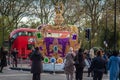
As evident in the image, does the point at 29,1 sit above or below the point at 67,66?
above

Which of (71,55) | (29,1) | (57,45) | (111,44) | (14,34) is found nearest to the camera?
(71,55)

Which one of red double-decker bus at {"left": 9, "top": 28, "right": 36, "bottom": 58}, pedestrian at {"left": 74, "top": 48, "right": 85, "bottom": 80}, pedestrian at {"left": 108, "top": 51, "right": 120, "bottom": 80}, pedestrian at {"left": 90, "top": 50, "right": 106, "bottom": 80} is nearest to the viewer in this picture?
pedestrian at {"left": 108, "top": 51, "right": 120, "bottom": 80}

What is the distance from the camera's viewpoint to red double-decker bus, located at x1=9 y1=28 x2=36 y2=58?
176 feet

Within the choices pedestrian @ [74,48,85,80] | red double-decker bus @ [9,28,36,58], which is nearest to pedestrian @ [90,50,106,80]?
pedestrian @ [74,48,85,80]

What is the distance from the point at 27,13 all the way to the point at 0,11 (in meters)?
4.05

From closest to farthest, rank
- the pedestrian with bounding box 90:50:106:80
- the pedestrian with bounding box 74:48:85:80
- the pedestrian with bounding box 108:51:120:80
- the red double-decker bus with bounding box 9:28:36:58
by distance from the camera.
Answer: the pedestrian with bounding box 108:51:120:80 < the pedestrian with bounding box 90:50:106:80 < the pedestrian with bounding box 74:48:85:80 < the red double-decker bus with bounding box 9:28:36:58

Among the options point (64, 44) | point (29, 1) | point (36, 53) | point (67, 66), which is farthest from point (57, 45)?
point (29, 1)

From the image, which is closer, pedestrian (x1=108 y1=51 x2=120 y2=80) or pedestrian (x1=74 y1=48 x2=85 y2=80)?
pedestrian (x1=108 y1=51 x2=120 y2=80)

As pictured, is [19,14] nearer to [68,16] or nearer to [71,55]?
[68,16]

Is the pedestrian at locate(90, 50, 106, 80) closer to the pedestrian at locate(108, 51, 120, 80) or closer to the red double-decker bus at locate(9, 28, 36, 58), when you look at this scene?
the pedestrian at locate(108, 51, 120, 80)

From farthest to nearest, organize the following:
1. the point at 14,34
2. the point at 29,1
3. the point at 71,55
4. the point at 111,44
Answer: the point at 111,44
the point at 29,1
the point at 14,34
the point at 71,55

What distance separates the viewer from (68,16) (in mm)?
65375

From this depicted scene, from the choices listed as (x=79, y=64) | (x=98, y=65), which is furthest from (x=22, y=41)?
(x=98, y=65)

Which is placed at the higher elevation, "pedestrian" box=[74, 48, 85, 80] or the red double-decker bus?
the red double-decker bus
